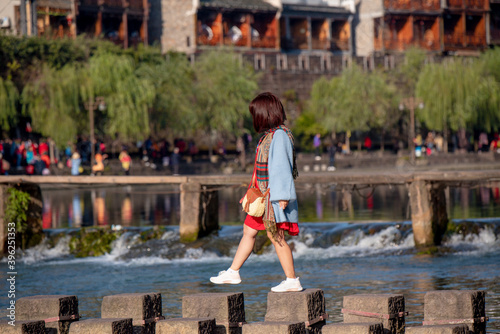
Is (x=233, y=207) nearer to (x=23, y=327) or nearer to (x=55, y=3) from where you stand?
(x=23, y=327)

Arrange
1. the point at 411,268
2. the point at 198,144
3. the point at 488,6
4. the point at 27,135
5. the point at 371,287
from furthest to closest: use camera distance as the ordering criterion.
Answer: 1. the point at 488,6
2. the point at 198,144
3. the point at 27,135
4. the point at 411,268
5. the point at 371,287

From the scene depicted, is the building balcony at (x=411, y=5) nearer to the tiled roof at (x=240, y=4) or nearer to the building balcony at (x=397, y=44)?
the building balcony at (x=397, y=44)

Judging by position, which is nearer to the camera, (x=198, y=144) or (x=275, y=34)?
(x=198, y=144)

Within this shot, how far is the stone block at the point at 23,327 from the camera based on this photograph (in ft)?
20.3

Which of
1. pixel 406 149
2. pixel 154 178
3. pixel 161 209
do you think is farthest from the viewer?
pixel 406 149

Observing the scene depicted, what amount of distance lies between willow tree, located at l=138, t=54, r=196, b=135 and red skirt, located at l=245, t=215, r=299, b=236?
32747mm

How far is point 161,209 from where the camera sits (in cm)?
2366

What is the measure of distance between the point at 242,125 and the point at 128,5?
13.6 metres

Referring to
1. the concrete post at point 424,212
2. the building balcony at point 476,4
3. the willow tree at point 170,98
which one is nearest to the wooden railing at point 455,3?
the building balcony at point 476,4

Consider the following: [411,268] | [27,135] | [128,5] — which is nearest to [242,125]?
[27,135]

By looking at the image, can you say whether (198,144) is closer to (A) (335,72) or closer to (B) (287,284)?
(A) (335,72)

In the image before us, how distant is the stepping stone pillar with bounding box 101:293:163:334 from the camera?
6.57 meters

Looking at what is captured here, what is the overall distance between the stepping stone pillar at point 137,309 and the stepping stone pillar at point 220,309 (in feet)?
0.86

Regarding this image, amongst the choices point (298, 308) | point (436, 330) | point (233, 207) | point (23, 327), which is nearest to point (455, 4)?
point (233, 207)
